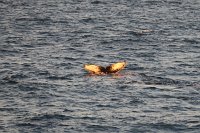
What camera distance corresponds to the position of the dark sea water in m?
Answer: 21.7

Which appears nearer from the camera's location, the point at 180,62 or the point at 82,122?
the point at 82,122

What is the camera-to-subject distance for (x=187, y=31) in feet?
151

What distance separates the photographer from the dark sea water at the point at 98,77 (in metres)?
21.7

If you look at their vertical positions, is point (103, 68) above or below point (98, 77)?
above

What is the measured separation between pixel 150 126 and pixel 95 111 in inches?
121

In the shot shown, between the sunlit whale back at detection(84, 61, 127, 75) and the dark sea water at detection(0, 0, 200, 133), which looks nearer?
the dark sea water at detection(0, 0, 200, 133)

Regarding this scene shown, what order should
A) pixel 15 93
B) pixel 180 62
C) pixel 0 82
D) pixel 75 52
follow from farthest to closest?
pixel 75 52
pixel 180 62
pixel 0 82
pixel 15 93

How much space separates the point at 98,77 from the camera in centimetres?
2894

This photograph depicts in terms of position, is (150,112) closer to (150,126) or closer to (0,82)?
(150,126)

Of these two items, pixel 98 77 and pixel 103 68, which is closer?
pixel 98 77

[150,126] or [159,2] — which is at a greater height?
[159,2]

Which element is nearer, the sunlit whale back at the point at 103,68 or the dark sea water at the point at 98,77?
the dark sea water at the point at 98,77

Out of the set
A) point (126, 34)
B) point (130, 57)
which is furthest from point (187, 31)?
point (130, 57)

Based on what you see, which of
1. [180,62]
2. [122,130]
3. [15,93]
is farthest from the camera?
[180,62]
